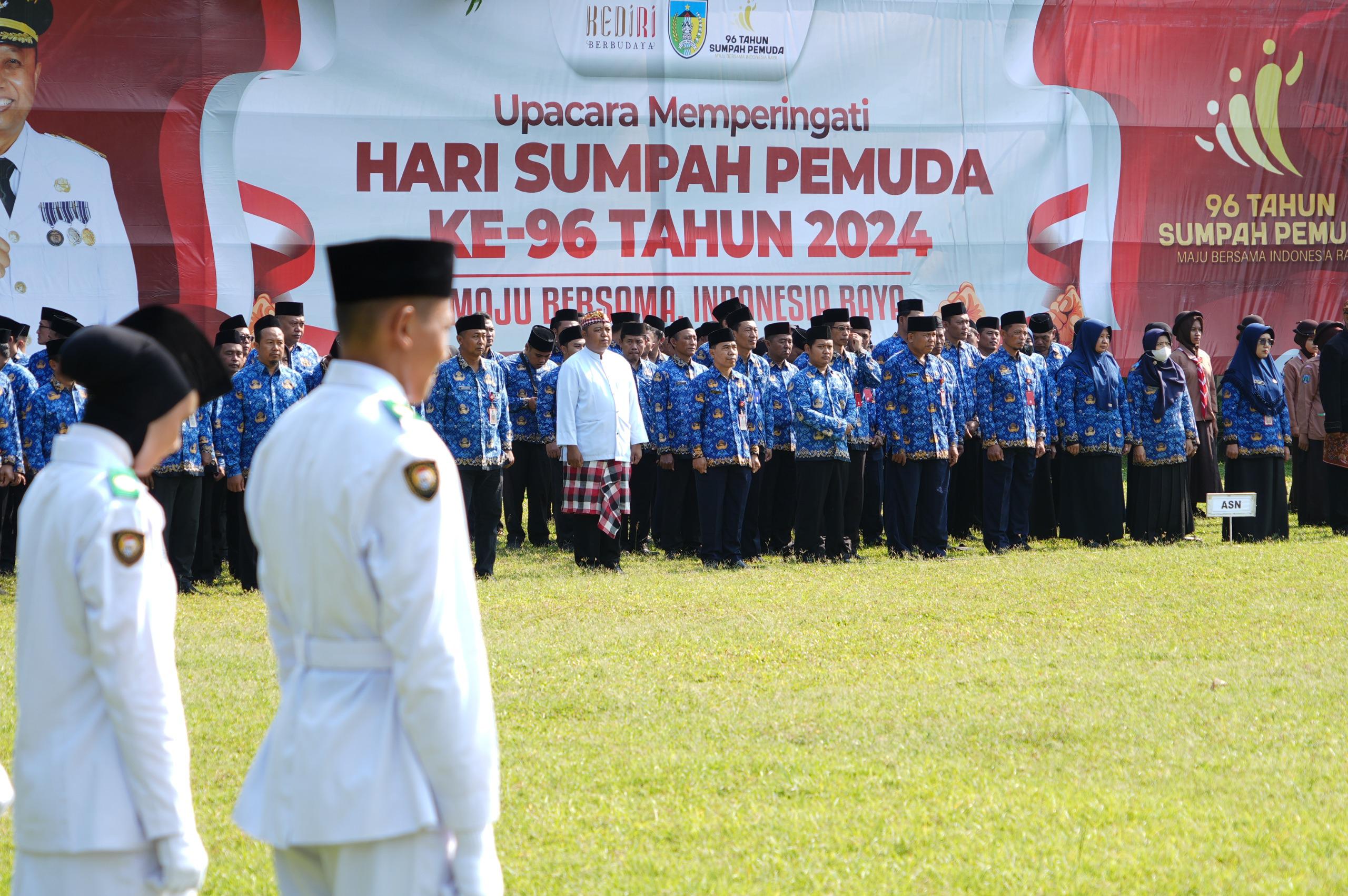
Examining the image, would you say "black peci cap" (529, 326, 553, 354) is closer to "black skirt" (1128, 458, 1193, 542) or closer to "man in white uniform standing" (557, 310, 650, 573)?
"man in white uniform standing" (557, 310, 650, 573)

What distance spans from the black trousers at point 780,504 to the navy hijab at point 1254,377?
12.0ft

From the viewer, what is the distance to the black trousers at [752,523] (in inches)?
407

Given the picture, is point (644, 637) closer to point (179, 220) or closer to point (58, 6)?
point (179, 220)

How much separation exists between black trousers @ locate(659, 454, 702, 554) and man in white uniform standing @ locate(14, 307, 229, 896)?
323 inches

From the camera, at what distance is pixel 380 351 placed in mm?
2143

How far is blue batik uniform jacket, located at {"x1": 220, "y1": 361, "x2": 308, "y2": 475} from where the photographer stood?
28.9ft

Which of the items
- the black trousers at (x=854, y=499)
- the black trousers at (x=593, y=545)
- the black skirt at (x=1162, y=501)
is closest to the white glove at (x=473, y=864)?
the black trousers at (x=593, y=545)

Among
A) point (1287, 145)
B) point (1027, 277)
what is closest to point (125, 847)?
point (1027, 277)

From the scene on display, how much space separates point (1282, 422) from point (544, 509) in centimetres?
608

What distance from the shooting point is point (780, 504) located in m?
11.0

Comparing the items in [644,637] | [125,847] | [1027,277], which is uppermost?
[1027,277]

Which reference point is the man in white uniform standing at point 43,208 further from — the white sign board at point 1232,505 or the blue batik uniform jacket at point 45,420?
the white sign board at point 1232,505

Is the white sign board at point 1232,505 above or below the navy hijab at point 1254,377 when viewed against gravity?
below

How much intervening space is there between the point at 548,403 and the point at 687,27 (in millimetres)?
4537
